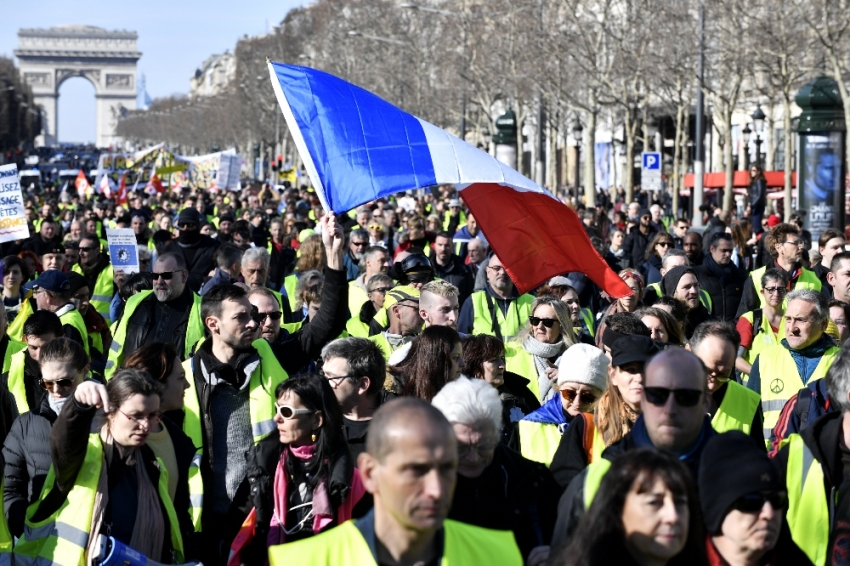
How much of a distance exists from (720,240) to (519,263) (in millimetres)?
3714

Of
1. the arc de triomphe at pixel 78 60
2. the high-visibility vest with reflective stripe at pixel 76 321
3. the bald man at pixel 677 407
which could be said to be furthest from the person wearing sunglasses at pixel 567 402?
the arc de triomphe at pixel 78 60

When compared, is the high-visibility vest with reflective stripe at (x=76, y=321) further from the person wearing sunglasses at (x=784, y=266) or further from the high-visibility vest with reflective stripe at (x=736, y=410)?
the person wearing sunglasses at (x=784, y=266)

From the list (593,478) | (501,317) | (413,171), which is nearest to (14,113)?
(501,317)

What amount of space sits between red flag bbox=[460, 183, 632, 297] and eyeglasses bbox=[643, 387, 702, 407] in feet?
11.5

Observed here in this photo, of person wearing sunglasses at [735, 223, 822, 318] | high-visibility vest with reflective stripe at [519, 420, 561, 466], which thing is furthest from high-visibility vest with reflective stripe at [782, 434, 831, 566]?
person wearing sunglasses at [735, 223, 822, 318]

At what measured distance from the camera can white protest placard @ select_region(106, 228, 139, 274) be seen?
39.2 ft

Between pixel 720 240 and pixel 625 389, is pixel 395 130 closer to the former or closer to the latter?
pixel 625 389

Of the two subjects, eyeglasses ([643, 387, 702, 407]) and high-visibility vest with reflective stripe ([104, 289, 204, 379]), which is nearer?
eyeglasses ([643, 387, 702, 407])

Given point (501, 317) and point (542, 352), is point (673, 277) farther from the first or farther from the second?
point (542, 352)

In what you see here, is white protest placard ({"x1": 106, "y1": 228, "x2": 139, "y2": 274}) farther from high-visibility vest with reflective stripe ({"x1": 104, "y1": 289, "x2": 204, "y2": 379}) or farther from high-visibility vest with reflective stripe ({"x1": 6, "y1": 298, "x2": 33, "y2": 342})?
high-visibility vest with reflective stripe ({"x1": 104, "y1": 289, "x2": 204, "y2": 379})

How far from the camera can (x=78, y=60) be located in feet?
599

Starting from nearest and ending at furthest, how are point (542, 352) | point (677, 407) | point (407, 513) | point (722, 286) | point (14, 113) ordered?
point (407, 513)
point (677, 407)
point (542, 352)
point (722, 286)
point (14, 113)

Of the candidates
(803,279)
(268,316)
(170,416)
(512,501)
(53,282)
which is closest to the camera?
(512,501)

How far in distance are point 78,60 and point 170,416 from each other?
183226 millimetres
